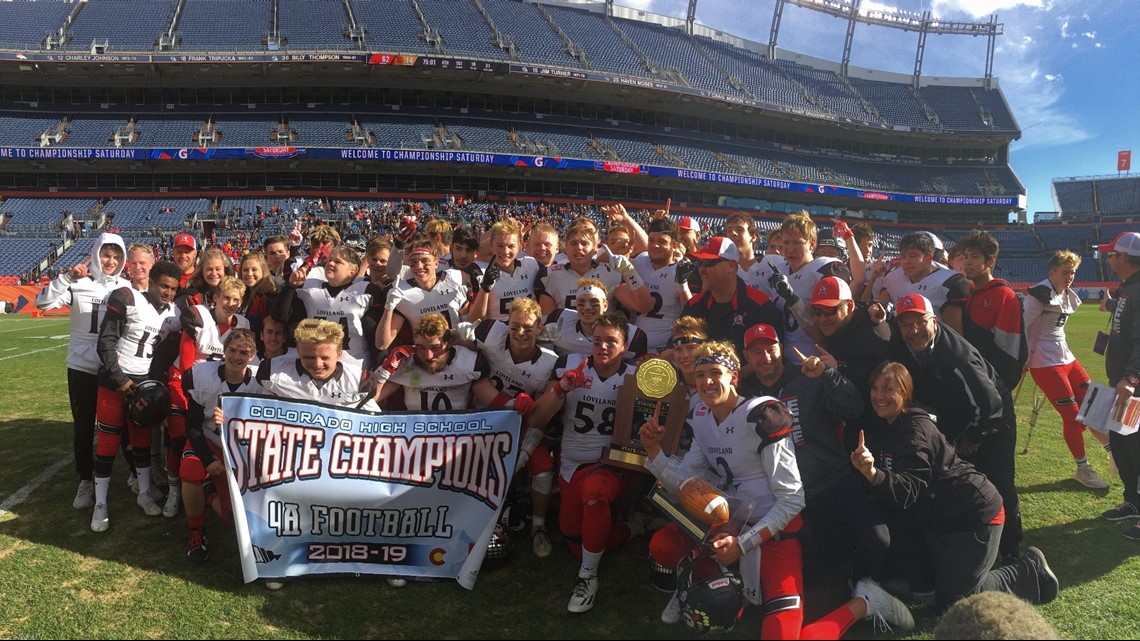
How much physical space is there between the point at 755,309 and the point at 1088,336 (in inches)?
812

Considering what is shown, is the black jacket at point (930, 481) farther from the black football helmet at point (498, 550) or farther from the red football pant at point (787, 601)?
the black football helmet at point (498, 550)

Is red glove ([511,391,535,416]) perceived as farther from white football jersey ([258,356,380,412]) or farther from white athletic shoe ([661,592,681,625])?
white athletic shoe ([661,592,681,625])

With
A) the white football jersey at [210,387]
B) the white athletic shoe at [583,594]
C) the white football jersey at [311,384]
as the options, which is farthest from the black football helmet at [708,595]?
the white football jersey at [210,387]

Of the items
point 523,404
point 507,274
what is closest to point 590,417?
point 523,404

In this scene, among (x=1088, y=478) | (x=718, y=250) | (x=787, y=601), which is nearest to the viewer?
(x=787, y=601)

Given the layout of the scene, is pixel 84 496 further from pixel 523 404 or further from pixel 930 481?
pixel 930 481

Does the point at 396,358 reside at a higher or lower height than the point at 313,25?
lower

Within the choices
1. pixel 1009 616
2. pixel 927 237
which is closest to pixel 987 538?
pixel 1009 616

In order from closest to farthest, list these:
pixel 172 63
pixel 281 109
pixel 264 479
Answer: pixel 264 479
pixel 172 63
pixel 281 109

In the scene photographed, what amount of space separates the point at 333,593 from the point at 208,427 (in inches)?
68.9

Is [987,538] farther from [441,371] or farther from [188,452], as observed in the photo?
[188,452]

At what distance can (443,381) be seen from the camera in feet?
16.1

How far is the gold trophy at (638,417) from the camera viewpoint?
433 cm

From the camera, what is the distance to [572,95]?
4012 centimetres
